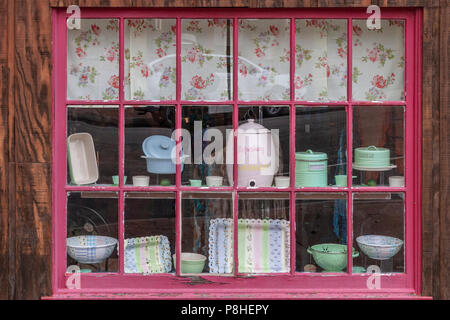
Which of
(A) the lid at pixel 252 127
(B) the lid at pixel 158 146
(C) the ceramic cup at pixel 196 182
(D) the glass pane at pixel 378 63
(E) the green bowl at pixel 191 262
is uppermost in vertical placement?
(D) the glass pane at pixel 378 63

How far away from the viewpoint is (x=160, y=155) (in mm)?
3521

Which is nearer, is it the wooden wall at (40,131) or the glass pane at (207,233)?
the wooden wall at (40,131)

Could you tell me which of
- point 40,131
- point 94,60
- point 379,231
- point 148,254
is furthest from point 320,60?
point 40,131

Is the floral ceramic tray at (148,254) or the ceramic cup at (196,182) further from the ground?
the ceramic cup at (196,182)

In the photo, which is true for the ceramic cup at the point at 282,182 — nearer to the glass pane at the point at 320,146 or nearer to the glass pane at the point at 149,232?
the glass pane at the point at 320,146

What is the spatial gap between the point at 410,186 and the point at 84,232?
194 centimetres

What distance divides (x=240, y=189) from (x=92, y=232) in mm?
911

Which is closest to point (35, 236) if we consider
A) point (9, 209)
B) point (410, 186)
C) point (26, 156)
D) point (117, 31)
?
point (9, 209)

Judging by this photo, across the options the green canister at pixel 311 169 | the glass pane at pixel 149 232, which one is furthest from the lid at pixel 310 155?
the glass pane at pixel 149 232

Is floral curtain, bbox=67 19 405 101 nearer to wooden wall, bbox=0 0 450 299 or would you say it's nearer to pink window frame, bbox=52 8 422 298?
pink window frame, bbox=52 8 422 298

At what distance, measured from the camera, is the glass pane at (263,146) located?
137 inches

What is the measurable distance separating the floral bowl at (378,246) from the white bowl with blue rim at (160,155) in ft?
3.86

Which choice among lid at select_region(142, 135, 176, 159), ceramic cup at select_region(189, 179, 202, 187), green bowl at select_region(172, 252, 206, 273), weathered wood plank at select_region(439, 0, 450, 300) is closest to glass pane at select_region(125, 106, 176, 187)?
lid at select_region(142, 135, 176, 159)

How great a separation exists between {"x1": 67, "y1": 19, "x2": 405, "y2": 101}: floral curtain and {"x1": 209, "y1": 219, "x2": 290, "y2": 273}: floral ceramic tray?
2.49ft
